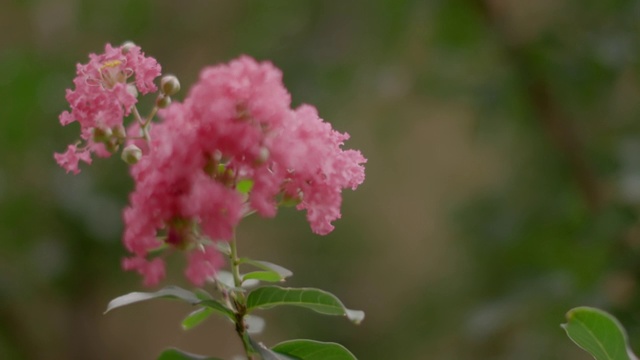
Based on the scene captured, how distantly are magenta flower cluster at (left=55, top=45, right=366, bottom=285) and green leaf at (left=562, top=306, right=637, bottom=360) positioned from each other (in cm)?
21

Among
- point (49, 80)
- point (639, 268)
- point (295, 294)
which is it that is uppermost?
point (49, 80)

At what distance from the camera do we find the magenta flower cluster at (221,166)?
2.00 feet

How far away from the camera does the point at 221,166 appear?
638mm

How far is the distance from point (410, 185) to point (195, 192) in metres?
2.47

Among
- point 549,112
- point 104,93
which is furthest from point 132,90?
point 549,112

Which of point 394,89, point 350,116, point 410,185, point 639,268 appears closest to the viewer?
point 639,268

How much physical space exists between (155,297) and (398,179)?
2.37 m

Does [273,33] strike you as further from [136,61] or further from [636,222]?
[136,61]

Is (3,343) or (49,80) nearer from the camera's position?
(49,80)

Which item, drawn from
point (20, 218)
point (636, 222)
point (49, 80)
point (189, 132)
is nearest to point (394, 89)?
point (636, 222)

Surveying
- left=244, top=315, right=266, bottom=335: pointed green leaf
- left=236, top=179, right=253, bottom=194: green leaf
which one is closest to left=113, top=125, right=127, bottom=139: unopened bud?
left=236, top=179, right=253, bottom=194: green leaf

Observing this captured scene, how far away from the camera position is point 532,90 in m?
1.68

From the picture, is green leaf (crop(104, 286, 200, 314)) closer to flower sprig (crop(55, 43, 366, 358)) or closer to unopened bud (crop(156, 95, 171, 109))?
flower sprig (crop(55, 43, 366, 358))

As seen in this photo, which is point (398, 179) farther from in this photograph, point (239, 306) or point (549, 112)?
point (239, 306)
